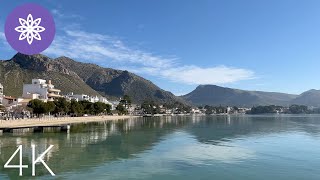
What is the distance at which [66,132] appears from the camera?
72562 millimetres

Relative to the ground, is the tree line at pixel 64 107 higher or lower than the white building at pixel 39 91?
lower

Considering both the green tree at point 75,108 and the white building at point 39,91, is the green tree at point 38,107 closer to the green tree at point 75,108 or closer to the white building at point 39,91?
the green tree at point 75,108

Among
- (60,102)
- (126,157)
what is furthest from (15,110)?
(126,157)

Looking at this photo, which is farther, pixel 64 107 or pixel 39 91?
pixel 39 91

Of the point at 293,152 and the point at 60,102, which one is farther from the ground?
the point at 60,102

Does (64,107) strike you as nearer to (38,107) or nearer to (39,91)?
(38,107)

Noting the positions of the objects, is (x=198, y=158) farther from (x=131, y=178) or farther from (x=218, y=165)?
(x=131, y=178)

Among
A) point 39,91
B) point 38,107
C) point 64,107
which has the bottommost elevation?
point 38,107

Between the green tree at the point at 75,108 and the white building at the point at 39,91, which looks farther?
the white building at the point at 39,91

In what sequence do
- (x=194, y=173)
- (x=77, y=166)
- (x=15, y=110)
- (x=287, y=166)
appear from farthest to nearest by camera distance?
(x=15, y=110) < (x=287, y=166) < (x=77, y=166) < (x=194, y=173)

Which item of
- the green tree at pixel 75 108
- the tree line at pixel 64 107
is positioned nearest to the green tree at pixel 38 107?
the tree line at pixel 64 107

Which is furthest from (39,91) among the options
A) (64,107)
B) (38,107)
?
(38,107)

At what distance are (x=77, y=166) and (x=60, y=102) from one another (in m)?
92.6

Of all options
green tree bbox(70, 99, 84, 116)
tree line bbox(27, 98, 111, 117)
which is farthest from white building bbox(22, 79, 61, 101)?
green tree bbox(70, 99, 84, 116)
